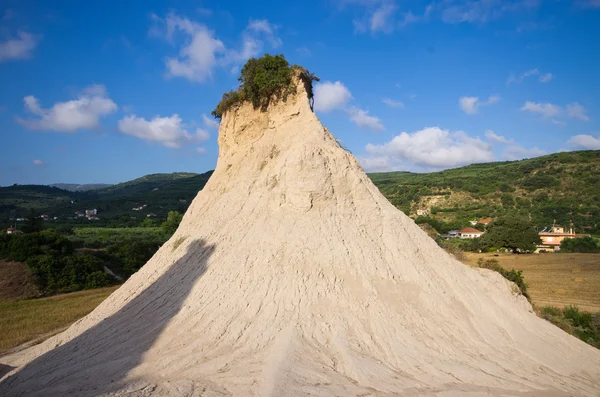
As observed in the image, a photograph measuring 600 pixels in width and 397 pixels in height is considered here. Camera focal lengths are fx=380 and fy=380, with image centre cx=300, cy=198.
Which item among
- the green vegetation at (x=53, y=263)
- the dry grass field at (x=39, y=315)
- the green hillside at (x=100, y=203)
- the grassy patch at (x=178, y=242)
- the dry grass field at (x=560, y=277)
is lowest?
the dry grass field at (x=560, y=277)

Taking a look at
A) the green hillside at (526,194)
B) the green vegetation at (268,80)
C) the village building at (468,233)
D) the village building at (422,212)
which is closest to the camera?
the green vegetation at (268,80)

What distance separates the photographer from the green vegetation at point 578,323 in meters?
16.1

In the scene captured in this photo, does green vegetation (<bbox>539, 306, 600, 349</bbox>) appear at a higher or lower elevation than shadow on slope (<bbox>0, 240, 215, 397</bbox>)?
lower

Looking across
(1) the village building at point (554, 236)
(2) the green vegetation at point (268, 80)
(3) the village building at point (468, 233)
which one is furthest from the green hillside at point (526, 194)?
(2) the green vegetation at point (268, 80)

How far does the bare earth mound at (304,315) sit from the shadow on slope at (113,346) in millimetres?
48

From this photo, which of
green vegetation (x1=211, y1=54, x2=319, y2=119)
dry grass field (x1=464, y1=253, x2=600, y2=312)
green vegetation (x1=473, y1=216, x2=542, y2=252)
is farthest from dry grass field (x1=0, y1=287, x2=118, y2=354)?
green vegetation (x1=473, y1=216, x2=542, y2=252)

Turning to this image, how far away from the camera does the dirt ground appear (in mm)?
24309

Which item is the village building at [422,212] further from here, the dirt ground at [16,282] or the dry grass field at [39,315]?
the dirt ground at [16,282]

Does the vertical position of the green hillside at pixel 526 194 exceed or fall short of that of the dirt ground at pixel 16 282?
it exceeds it

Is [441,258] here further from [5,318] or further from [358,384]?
[5,318]

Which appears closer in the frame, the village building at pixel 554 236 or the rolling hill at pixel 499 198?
the village building at pixel 554 236

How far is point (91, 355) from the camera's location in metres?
9.48

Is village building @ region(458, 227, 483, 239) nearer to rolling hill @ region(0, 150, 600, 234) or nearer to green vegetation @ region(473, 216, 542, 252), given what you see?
rolling hill @ region(0, 150, 600, 234)

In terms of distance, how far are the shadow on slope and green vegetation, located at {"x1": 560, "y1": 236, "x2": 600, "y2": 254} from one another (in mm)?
53402
